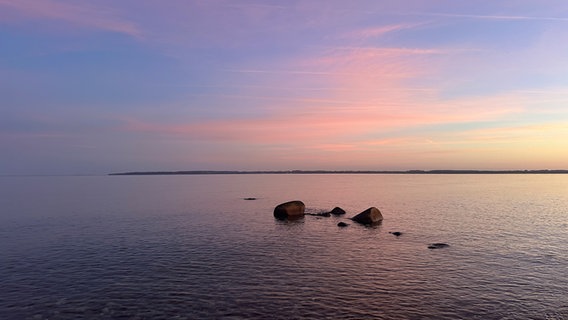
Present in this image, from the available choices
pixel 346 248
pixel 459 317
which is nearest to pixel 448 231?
pixel 346 248

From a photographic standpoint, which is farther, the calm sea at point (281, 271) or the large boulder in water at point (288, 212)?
the large boulder in water at point (288, 212)

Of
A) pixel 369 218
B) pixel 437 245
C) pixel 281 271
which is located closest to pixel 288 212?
pixel 369 218

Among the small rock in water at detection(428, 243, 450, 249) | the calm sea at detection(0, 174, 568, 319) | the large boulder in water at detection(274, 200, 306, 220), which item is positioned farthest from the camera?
the large boulder in water at detection(274, 200, 306, 220)

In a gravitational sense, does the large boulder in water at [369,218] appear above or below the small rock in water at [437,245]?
above

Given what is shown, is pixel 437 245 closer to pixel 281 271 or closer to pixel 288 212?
pixel 281 271

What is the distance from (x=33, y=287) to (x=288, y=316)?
17.2m

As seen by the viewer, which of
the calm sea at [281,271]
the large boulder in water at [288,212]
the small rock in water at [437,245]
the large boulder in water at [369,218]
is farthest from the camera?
the large boulder in water at [288,212]

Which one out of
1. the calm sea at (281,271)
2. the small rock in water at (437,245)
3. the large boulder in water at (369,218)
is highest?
the large boulder in water at (369,218)

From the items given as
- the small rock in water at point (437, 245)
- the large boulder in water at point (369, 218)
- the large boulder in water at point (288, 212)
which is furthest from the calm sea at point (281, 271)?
the large boulder in water at point (288, 212)

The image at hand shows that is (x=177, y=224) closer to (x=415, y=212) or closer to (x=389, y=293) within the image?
(x=389, y=293)

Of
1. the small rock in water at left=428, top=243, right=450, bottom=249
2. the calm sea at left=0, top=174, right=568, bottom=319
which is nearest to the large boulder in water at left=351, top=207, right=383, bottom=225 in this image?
the calm sea at left=0, top=174, right=568, bottom=319

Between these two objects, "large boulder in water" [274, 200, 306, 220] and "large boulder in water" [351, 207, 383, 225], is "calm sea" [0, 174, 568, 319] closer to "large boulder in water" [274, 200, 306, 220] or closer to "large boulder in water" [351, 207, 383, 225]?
"large boulder in water" [351, 207, 383, 225]

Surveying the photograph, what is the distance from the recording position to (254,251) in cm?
3656

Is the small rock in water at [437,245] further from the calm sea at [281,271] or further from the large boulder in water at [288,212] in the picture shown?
the large boulder in water at [288,212]
